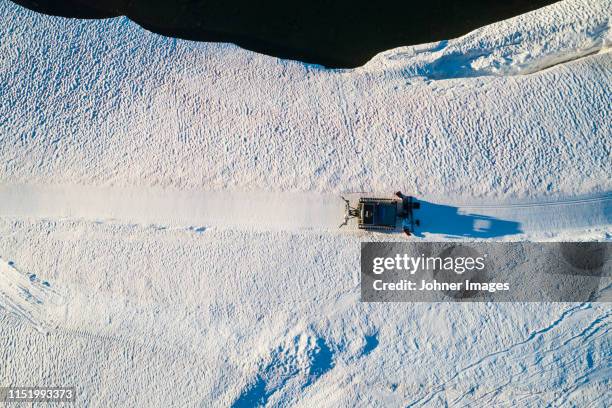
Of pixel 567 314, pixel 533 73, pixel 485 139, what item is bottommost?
pixel 567 314

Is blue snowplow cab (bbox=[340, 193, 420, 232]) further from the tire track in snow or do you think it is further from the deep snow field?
the tire track in snow

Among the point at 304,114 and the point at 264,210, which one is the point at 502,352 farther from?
the point at 304,114

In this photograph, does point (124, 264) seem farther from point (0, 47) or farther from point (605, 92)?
point (605, 92)

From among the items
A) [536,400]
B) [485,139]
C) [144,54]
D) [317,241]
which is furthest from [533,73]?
[144,54]

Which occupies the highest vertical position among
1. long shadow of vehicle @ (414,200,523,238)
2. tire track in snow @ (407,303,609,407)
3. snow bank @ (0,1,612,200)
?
snow bank @ (0,1,612,200)

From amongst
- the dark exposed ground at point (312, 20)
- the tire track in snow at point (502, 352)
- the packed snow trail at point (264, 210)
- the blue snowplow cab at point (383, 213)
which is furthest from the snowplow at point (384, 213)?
the dark exposed ground at point (312, 20)

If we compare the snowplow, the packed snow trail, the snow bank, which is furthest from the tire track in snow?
the snowplow

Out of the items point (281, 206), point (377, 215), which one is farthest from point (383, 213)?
point (281, 206)
